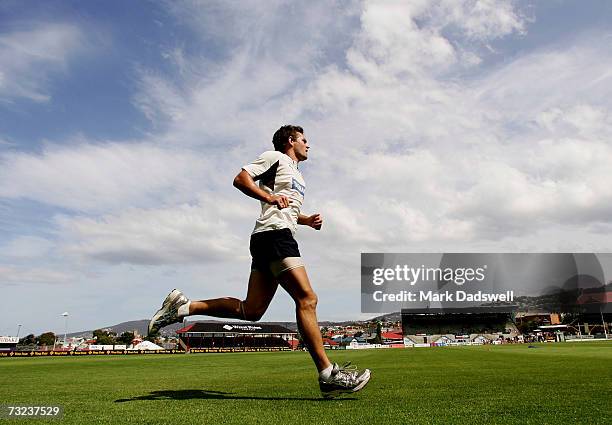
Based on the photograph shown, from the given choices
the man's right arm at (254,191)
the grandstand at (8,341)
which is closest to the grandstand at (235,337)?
the grandstand at (8,341)

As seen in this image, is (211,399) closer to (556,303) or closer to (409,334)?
(409,334)

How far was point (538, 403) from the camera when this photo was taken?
3744 mm

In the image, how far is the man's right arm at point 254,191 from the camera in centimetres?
396

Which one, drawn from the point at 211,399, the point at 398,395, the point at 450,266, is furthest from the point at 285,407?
the point at 450,266

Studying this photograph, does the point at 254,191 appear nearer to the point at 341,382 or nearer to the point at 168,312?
the point at 168,312

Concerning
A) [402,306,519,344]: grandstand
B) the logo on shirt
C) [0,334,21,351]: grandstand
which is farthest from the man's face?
[0,334,21,351]: grandstand

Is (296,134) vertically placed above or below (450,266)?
below

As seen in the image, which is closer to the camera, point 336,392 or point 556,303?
point 336,392

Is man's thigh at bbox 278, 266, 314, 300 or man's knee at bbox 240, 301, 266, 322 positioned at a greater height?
man's thigh at bbox 278, 266, 314, 300

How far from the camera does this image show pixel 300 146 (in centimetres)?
481

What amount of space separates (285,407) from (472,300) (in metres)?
119

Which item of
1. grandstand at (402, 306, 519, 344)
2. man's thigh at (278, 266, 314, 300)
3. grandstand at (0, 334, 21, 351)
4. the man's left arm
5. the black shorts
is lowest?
grandstand at (0, 334, 21, 351)

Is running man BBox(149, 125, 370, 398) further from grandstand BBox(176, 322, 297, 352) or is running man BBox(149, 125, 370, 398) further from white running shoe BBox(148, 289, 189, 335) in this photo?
grandstand BBox(176, 322, 297, 352)

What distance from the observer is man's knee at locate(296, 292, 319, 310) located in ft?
13.4
